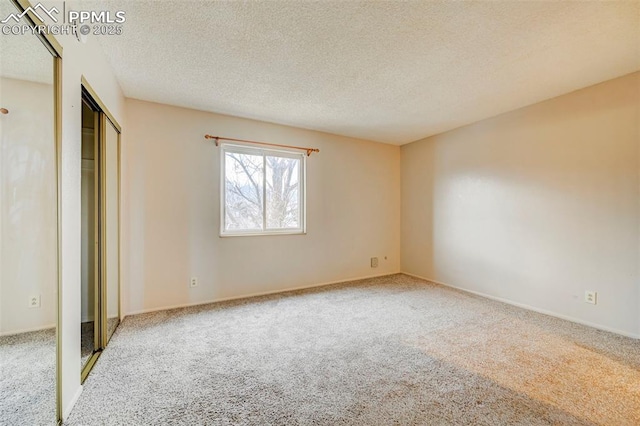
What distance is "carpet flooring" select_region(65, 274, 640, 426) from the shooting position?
152cm

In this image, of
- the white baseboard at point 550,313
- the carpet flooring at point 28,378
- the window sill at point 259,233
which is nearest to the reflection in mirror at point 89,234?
the carpet flooring at point 28,378

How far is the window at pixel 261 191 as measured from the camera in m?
3.54

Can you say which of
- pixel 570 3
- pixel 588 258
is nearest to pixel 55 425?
pixel 570 3

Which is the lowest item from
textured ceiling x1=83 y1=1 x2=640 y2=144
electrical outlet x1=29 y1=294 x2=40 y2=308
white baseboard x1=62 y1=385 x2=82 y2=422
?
white baseboard x1=62 y1=385 x2=82 y2=422

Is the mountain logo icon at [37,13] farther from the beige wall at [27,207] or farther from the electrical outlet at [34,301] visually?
the electrical outlet at [34,301]

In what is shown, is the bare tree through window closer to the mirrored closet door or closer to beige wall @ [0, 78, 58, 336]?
the mirrored closet door

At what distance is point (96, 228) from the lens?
7.10 ft

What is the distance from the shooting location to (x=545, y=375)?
6.15 feet

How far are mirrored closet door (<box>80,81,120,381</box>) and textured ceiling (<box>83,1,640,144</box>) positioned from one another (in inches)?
22.2

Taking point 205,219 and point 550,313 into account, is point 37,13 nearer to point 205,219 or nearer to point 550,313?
point 205,219

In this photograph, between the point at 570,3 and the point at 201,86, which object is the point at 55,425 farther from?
the point at 570,3

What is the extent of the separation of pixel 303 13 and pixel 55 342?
90.3 inches

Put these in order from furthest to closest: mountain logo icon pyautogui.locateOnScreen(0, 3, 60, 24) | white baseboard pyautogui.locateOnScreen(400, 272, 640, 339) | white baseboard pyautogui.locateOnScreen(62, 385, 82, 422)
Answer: white baseboard pyautogui.locateOnScreen(400, 272, 640, 339)
white baseboard pyautogui.locateOnScreen(62, 385, 82, 422)
mountain logo icon pyautogui.locateOnScreen(0, 3, 60, 24)

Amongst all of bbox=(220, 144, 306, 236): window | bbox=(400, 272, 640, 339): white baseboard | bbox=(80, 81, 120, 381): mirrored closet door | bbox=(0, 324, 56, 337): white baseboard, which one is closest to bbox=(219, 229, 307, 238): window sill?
bbox=(220, 144, 306, 236): window
